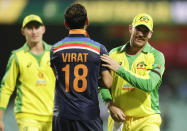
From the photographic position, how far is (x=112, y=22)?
17.0m

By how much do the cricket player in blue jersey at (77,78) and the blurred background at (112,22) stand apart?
10419 mm

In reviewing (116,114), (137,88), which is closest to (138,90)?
(137,88)

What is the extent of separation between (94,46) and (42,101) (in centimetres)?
194

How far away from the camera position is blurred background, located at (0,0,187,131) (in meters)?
16.8

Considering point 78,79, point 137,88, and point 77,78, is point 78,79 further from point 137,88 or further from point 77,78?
point 137,88

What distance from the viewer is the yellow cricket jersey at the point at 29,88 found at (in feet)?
21.5

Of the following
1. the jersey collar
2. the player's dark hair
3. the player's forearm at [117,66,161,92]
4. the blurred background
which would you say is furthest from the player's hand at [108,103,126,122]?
the blurred background

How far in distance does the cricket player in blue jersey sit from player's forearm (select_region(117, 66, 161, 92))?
37cm

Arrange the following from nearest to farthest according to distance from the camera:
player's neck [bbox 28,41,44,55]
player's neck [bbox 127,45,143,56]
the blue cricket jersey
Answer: the blue cricket jersey < player's neck [bbox 127,45,143,56] < player's neck [bbox 28,41,44,55]

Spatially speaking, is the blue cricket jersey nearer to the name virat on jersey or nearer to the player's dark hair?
the name virat on jersey

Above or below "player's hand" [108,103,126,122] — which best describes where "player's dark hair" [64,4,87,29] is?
above

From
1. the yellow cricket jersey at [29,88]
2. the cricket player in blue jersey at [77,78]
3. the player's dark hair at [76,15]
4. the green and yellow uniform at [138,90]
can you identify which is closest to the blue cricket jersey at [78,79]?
the cricket player in blue jersey at [77,78]

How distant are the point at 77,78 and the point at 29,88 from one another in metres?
1.92

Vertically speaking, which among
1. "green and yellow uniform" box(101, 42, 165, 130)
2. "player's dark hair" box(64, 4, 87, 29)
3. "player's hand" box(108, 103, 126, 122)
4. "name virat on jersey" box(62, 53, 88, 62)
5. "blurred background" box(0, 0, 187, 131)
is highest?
"blurred background" box(0, 0, 187, 131)
